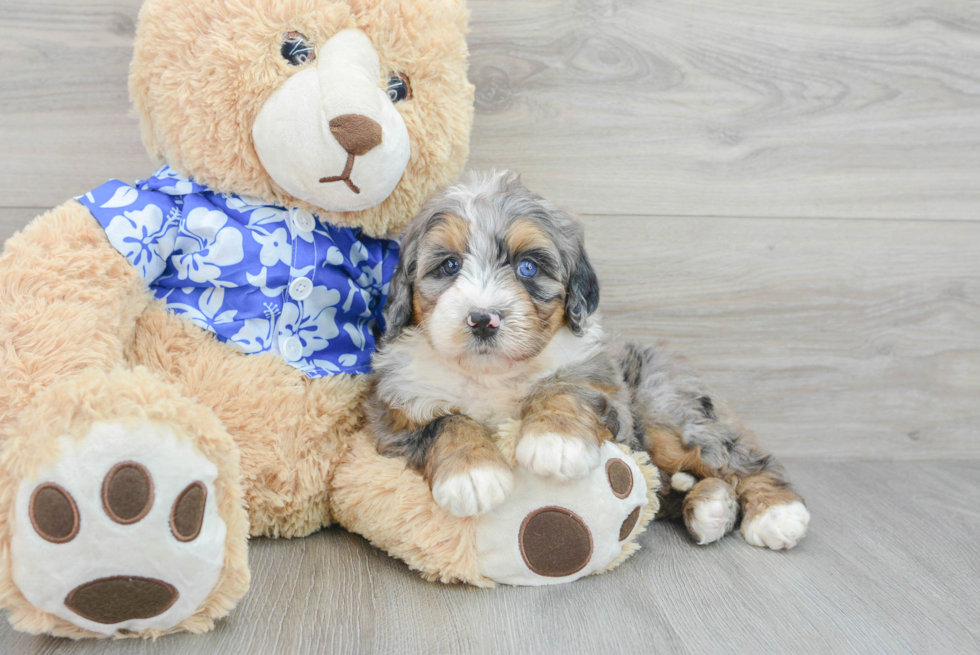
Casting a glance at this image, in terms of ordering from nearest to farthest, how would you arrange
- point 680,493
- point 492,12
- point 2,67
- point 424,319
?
point 424,319 → point 680,493 → point 2,67 → point 492,12

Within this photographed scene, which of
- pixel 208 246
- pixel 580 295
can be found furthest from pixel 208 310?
pixel 580 295

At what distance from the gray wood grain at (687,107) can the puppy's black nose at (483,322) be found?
1114mm

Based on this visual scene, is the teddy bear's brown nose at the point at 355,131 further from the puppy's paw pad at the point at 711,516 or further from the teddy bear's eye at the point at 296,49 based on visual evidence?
the puppy's paw pad at the point at 711,516

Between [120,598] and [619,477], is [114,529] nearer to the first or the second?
[120,598]

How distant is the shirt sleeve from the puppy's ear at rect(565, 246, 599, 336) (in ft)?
3.52

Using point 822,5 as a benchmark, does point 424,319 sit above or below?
below

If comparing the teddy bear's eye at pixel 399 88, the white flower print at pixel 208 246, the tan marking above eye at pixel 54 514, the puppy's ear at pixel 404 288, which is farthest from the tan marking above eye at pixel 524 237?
the tan marking above eye at pixel 54 514

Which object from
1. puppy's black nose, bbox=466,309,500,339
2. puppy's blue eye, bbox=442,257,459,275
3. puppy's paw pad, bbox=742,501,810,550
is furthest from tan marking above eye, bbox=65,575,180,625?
puppy's paw pad, bbox=742,501,810,550

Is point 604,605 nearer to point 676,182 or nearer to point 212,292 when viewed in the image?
point 212,292

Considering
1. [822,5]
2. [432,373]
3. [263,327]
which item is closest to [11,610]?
[263,327]

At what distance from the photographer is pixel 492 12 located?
258 centimetres

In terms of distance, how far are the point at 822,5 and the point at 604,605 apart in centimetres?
Answer: 229

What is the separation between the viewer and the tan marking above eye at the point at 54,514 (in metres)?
1.35

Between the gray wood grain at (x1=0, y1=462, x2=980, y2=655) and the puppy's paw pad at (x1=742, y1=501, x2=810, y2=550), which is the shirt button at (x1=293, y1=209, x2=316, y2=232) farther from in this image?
the puppy's paw pad at (x1=742, y1=501, x2=810, y2=550)
